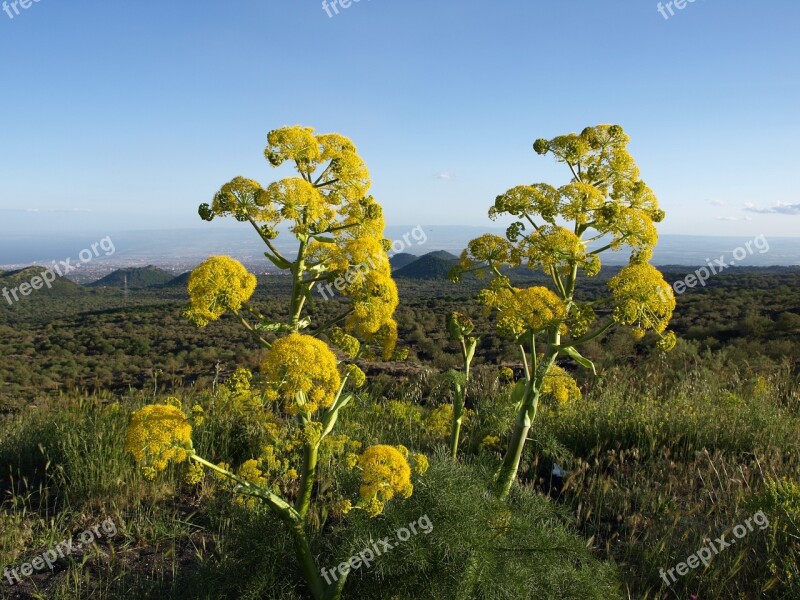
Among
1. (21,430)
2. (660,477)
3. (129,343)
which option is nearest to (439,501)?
(660,477)

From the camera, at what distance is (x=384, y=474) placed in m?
2.55

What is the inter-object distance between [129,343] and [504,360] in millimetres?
23883

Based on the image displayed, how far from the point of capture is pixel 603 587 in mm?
2785

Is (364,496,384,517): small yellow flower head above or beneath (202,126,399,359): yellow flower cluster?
beneath

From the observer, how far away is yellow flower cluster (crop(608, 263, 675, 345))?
296 cm

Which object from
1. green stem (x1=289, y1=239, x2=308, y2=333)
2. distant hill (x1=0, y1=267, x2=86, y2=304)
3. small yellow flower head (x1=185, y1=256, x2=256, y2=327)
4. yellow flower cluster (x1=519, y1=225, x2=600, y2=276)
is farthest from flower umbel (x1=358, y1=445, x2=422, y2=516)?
distant hill (x1=0, y1=267, x2=86, y2=304)
